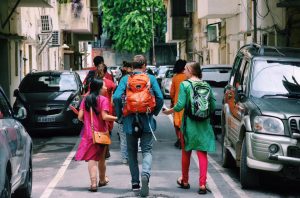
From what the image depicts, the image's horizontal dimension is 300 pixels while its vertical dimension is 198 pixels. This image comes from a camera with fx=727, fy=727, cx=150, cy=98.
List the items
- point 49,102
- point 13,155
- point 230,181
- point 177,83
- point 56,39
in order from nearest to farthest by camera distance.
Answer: point 13,155 → point 230,181 → point 177,83 → point 49,102 → point 56,39

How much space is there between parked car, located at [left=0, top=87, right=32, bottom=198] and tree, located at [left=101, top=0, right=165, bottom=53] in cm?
5348

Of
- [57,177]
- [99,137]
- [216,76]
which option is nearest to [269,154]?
[99,137]

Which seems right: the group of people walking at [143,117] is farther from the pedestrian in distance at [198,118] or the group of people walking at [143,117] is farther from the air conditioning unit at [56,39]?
the air conditioning unit at [56,39]

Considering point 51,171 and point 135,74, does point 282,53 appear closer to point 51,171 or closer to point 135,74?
point 135,74

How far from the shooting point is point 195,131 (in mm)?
9906

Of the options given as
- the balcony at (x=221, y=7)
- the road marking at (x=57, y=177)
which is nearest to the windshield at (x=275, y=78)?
the road marking at (x=57, y=177)

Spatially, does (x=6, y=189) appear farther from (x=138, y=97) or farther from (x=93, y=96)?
(x=93, y=96)

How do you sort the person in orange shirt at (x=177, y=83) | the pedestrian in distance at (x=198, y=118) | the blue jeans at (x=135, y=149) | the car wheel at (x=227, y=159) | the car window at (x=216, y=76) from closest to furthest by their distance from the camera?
the blue jeans at (x=135, y=149) → the pedestrian in distance at (x=198, y=118) → the car wheel at (x=227, y=159) → the person in orange shirt at (x=177, y=83) → the car window at (x=216, y=76)

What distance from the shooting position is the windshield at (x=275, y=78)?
425 inches

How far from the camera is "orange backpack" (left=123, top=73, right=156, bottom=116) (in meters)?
9.52

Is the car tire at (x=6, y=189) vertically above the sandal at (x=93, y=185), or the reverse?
the car tire at (x=6, y=189)

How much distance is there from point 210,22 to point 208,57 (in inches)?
98.0

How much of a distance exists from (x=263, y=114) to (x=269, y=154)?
0.55m

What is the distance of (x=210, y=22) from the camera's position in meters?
41.1
